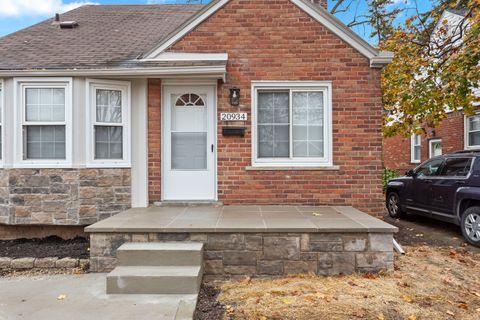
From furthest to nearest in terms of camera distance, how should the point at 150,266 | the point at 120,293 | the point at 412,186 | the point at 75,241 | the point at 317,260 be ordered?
the point at 412,186 < the point at 75,241 < the point at 317,260 < the point at 150,266 < the point at 120,293

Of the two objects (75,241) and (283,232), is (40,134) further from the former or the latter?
(283,232)

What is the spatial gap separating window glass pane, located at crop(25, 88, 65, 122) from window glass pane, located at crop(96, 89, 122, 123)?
592 mm

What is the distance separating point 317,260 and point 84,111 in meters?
4.54

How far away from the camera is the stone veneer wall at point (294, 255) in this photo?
4.02 meters

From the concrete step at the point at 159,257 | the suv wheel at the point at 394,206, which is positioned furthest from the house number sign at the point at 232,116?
the suv wheel at the point at 394,206

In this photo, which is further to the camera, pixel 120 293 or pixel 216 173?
pixel 216 173

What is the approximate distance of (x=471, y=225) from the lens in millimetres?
5594

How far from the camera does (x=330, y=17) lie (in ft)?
18.4

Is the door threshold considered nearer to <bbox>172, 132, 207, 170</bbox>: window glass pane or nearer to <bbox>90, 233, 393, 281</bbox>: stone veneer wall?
<bbox>172, 132, 207, 170</bbox>: window glass pane

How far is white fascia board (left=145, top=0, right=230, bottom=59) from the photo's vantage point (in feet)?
18.5

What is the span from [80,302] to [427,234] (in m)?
6.40

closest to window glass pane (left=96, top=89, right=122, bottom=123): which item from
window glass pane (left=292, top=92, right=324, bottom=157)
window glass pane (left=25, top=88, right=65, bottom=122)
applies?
window glass pane (left=25, top=88, right=65, bottom=122)

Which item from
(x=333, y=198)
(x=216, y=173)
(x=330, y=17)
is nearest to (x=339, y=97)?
(x=330, y=17)

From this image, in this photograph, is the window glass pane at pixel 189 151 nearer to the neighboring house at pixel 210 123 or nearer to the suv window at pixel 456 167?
the neighboring house at pixel 210 123
